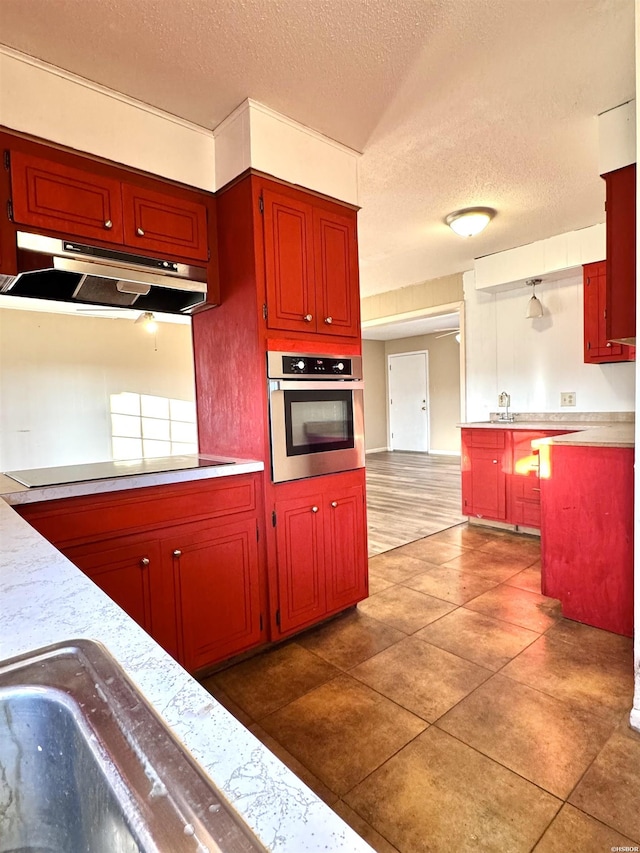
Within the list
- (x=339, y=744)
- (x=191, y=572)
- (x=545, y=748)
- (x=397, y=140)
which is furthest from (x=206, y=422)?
(x=545, y=748)

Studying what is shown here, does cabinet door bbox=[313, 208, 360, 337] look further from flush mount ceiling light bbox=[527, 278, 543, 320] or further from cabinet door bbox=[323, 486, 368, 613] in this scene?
flush mount ceiling light bbox=[527, 278, 543, 320]

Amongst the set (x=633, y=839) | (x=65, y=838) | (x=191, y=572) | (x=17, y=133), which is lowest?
(x=633, y=839)

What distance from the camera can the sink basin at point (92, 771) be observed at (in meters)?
0.37

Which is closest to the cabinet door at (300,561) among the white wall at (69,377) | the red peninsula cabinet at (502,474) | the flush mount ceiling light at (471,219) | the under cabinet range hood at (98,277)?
the under cabinet range hood at (98,277)

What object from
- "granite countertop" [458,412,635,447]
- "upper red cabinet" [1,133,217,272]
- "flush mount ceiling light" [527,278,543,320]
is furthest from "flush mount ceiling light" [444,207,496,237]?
"upper red cabinet" [1,133,217,272]

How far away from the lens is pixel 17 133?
5.69 feet

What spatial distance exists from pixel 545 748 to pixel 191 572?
1381 mm

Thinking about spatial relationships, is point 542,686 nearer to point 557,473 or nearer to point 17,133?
point 557,473

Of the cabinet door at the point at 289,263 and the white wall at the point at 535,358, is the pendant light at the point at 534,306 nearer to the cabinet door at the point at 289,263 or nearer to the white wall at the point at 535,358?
the white wall at the point at 535,358

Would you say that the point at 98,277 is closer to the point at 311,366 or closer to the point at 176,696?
the point at 311,366

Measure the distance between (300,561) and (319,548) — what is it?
13 centimetres

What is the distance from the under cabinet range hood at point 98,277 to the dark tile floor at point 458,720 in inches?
68.2

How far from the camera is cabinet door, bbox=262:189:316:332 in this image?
2.10 m

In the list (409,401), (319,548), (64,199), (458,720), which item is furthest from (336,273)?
(409,401)
